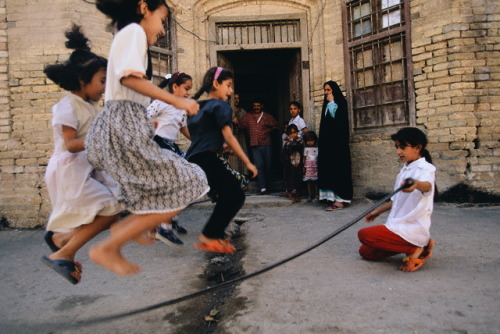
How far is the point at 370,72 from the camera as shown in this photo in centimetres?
710

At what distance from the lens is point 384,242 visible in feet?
10.7

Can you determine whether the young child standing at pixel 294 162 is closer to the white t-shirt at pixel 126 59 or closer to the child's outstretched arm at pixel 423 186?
the child's outstretched arm at pixel 423 186

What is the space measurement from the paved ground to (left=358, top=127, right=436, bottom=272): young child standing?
0.60ft

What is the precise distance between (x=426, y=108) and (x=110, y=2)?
565 cm

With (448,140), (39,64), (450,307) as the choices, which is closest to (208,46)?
(39,64)

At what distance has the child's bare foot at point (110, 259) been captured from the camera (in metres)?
2.05

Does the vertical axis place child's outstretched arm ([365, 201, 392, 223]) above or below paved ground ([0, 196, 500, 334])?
above

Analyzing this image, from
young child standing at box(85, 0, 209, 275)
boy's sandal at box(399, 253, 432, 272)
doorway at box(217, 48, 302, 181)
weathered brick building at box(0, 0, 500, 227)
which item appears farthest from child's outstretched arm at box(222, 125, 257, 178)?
doorway at box(217, 48, 302, 181)

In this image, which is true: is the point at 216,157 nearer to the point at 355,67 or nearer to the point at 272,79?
the point at 355,67

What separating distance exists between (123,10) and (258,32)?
20.2ft

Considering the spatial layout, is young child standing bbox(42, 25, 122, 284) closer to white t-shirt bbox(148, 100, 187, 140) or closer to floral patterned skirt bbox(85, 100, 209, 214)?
floral patterned skirt bbox(85, 100, 209, 214)

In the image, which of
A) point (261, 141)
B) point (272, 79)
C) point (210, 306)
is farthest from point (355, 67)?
point (210, 306)

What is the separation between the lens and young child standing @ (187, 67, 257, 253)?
270 cm

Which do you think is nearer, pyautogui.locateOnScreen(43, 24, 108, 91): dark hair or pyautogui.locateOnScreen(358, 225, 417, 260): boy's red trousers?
pyautogui.locateOnScreen(43, 24, 108, 91): dark hair
